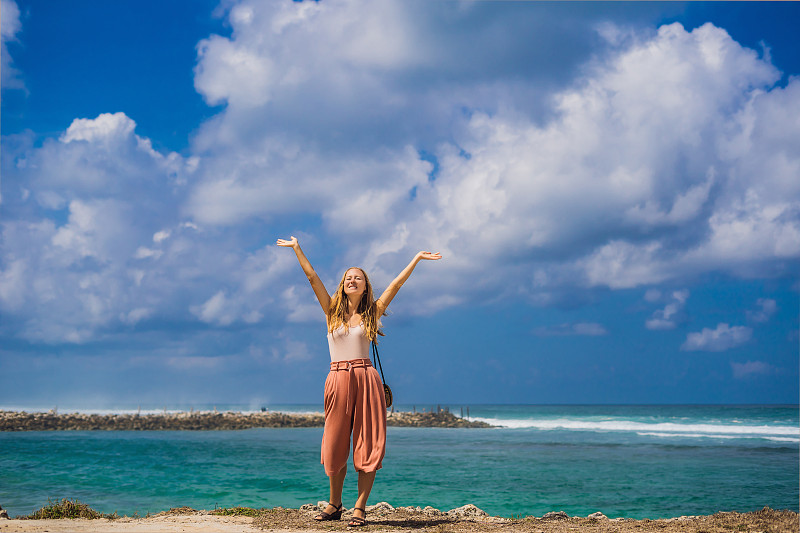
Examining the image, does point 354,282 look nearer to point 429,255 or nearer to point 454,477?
point 429,255

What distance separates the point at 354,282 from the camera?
234 inches

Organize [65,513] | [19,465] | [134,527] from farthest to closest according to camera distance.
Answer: [19,465] → [65,513] → [134,527]

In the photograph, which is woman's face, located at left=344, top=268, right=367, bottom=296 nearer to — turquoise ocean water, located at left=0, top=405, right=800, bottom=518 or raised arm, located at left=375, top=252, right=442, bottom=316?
raised arm, located at left=375, top=252, right=442, bottom=316

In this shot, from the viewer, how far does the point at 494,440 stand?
3788 centimetres

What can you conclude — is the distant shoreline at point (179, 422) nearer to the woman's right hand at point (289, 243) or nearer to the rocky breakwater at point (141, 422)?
the rocky breakwater at point (141, 422)

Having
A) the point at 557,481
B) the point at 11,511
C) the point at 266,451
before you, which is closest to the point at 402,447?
the point at 266,451

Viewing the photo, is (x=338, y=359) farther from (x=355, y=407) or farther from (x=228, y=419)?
(x=228, y=419)

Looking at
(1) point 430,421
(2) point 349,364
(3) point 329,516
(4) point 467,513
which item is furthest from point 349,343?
(1) point 430,421

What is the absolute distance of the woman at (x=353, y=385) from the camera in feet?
18.5

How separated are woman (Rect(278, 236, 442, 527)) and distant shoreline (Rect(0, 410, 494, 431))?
5252cm

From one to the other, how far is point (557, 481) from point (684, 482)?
3991 mm

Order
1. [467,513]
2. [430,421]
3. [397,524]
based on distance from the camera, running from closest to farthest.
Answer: [397,524]
[467,513]
[430,421]

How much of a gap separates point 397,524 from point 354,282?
99.1 inches

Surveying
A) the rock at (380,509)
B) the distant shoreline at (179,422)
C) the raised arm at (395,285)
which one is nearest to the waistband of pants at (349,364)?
the raised arm at (395,285)
